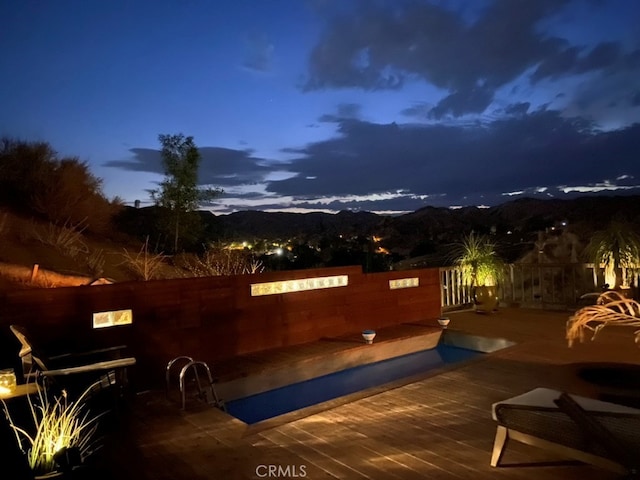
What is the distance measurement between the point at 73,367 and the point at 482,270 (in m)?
6.46

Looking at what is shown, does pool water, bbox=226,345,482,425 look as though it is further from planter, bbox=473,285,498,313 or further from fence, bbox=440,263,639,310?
fence, bbox=440,263,639,310

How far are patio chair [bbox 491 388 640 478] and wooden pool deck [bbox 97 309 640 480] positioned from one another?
34 centimetres

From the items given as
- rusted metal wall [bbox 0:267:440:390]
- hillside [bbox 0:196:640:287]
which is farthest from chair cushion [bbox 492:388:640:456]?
hillside [bbox 0:196:640:287]

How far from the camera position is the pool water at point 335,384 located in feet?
15.2

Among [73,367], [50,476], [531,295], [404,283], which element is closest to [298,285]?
[404,283]

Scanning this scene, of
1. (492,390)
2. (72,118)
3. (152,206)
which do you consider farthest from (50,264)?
(492,390)

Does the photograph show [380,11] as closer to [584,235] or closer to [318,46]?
[318,46]

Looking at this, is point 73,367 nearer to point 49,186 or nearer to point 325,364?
point 325,364

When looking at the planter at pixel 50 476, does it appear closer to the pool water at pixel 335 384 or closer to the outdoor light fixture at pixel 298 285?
the pool water at pixel 335 384

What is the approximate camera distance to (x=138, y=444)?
10.1 feet

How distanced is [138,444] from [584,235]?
17.6 m

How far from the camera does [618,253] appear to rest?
718cm

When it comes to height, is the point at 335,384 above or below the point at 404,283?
below

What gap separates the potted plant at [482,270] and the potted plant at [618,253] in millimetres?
1526
